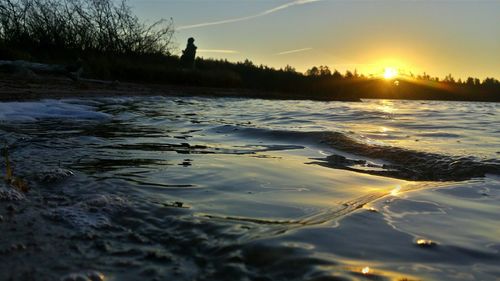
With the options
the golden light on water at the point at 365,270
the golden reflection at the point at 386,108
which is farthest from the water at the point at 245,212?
the golden reflection at the point at 386,108

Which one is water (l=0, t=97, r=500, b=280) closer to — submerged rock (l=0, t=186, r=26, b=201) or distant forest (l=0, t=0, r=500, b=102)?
submerged rock (l=0, t=186, r=26, b=201)

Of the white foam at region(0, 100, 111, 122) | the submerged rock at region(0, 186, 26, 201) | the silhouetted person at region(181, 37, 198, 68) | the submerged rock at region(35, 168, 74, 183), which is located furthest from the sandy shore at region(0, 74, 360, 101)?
the silhouetted person at region(181, 37, 198, 68)

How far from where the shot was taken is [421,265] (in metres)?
1.92

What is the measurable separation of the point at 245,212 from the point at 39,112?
20.5 feet

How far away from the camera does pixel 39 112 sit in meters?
7.82

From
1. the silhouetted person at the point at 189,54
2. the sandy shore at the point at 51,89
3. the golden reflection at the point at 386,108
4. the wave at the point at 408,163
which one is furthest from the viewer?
the silhouetted person at the point at 189,54

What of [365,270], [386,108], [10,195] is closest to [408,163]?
[365,270]

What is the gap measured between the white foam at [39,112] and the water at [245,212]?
1.86 meters

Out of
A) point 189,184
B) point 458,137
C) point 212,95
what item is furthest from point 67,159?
point 212,95

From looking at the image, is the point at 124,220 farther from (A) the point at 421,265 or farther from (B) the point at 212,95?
(B) the point at 212,95

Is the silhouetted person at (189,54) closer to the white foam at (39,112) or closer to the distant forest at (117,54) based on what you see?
the distant forest at (117,54)

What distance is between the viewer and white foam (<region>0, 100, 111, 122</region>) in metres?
7.12

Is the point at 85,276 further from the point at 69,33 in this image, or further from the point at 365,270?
the point at 69,33

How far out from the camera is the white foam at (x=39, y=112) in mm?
7117
